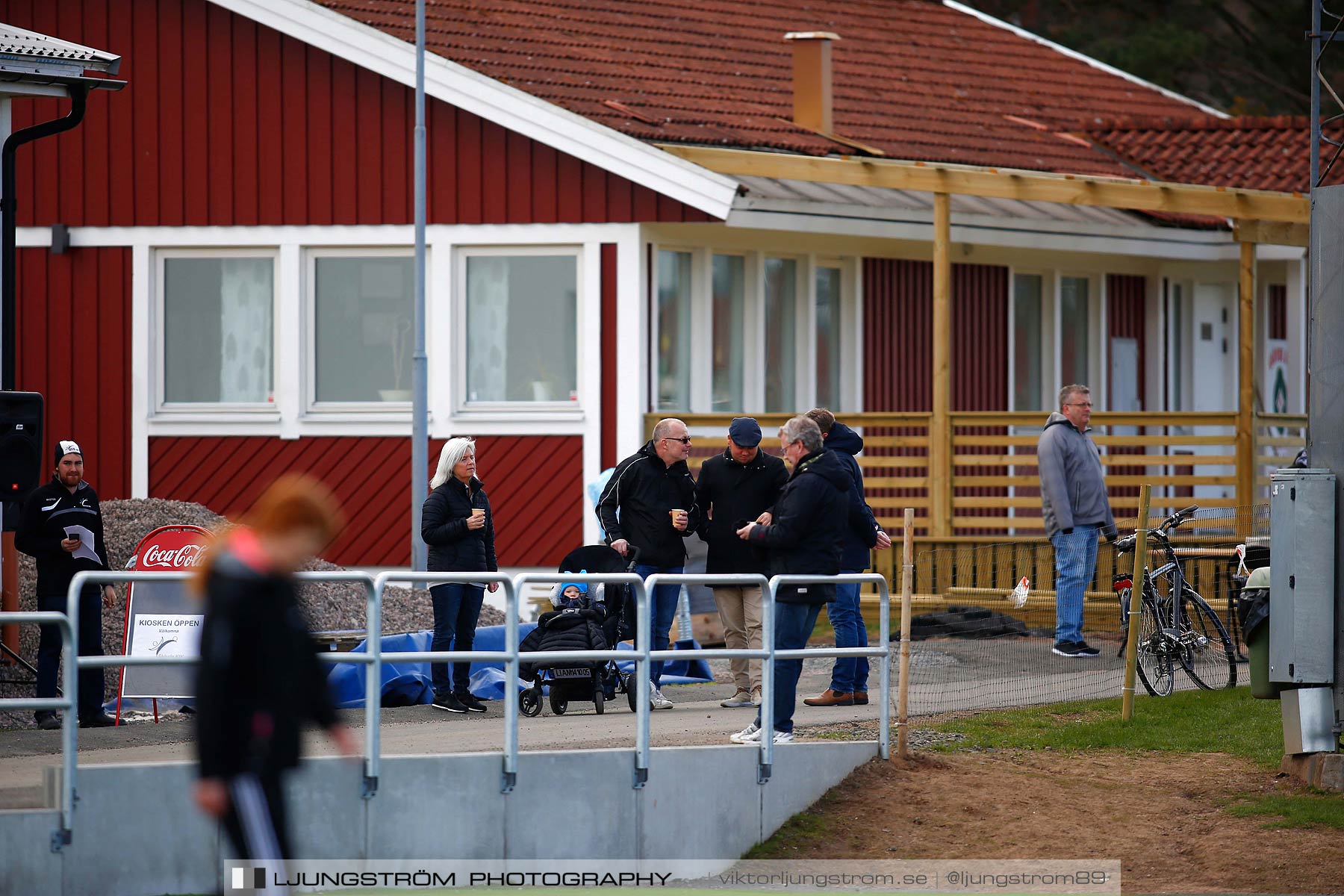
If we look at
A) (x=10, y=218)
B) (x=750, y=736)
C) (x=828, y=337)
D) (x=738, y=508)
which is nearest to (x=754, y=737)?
(x=750, y=736)

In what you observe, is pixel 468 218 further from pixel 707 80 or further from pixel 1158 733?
pixel 1158 733

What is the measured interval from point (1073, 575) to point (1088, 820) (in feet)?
14.0

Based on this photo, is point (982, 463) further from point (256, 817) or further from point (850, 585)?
point (256, 817)

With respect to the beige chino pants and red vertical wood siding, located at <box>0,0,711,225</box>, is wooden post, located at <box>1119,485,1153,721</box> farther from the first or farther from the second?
red vertical wood siding, located at <box>0,0,711,225</box>

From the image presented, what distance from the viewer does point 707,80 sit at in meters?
21.2

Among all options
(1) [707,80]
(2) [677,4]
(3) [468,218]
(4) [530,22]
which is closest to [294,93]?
(3) [468,218]

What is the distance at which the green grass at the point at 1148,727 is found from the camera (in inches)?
471

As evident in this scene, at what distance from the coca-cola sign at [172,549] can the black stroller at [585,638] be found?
2248 mm

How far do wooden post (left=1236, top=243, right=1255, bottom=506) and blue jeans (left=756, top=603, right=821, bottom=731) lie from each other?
7.72 metres

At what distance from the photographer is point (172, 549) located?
43.5 feet

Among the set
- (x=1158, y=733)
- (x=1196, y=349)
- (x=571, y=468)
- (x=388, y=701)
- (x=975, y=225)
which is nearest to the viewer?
(x=1158, y=733)

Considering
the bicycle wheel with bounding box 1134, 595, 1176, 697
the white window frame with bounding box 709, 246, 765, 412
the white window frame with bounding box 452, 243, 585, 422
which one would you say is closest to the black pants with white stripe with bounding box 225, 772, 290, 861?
the bicycle wheel with bounding box 1134, 595, 1176, 697

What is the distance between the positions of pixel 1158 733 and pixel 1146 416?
6.94 meters

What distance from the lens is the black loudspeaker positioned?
38.1 ft
